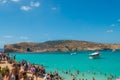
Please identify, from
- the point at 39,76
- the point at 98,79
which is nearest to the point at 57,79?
the point at 39,76

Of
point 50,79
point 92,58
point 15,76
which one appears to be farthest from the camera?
point 92,58

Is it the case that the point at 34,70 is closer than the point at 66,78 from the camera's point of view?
Yes

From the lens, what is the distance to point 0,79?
22828mm

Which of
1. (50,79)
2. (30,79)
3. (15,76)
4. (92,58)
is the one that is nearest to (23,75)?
(30,79)

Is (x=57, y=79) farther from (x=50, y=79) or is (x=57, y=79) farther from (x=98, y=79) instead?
(x=98, y=79)

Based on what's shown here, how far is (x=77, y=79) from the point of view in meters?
41.5

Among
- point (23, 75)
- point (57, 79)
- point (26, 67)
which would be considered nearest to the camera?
point (23, 75)

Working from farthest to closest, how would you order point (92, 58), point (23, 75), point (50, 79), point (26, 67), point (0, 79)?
1. point (92, 58)
2. point (26, 67)
3. point (50, 79)
4. point (23, 75)
5. point (0, 79)

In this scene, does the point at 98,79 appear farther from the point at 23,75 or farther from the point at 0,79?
the point at 0,79

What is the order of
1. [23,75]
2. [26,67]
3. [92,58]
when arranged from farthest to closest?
[92,58] < [26,67] < [23,75]

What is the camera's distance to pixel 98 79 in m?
42.2

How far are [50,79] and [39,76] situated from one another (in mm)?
4161

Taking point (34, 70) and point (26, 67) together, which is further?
point (26, 67)

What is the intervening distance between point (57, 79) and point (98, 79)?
28.8 feet
